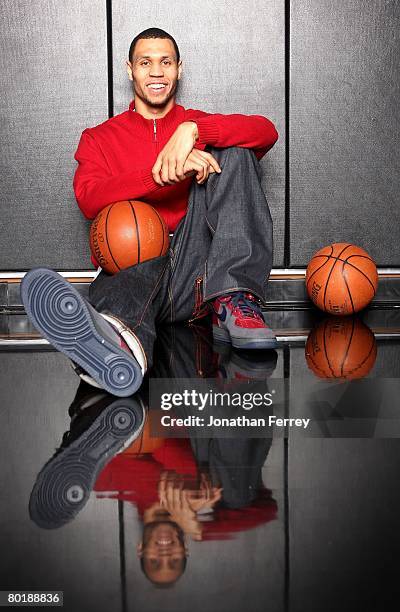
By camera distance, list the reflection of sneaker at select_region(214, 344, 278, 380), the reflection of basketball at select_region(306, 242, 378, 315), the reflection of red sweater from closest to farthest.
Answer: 1. the reflection of red sweater
2. the reflection of sneaker at select_region(214, 344, 278, 380)
3. the reflection of basketball at select_region(306, 242, 378, 315)

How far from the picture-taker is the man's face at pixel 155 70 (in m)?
2.83

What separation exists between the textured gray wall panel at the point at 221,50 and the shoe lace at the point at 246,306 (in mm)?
1249

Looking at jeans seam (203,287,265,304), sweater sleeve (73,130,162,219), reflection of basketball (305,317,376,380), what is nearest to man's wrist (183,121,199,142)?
sweater sleeve (73,130,162,219)

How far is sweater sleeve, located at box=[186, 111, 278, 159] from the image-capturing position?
234 centimetres

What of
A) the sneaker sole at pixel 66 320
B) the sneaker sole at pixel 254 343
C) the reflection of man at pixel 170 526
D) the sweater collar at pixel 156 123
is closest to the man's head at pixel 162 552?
the reflection of man at pixel 170 526

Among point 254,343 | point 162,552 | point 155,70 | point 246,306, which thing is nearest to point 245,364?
point 254,343

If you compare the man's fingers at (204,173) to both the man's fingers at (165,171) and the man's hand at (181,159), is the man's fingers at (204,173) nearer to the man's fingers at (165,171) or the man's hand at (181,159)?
the man's hand at (181,159)

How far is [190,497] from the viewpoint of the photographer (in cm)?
112

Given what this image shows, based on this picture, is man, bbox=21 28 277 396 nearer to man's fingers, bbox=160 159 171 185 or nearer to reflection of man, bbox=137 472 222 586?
man's fingers, bbox=160 159 171 185

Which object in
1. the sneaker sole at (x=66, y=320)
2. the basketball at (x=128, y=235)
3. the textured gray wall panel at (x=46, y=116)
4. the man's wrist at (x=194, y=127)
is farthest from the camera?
the textured gray wall panel at (x=46, y=116)

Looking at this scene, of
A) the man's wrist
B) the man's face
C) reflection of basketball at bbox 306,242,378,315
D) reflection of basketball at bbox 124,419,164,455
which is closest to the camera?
reflection of basketball at bbox 124,419,164,455

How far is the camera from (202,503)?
3.59 feet

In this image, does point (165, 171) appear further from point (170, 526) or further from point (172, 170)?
point (170, 526)

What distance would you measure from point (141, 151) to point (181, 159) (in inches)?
21.8
